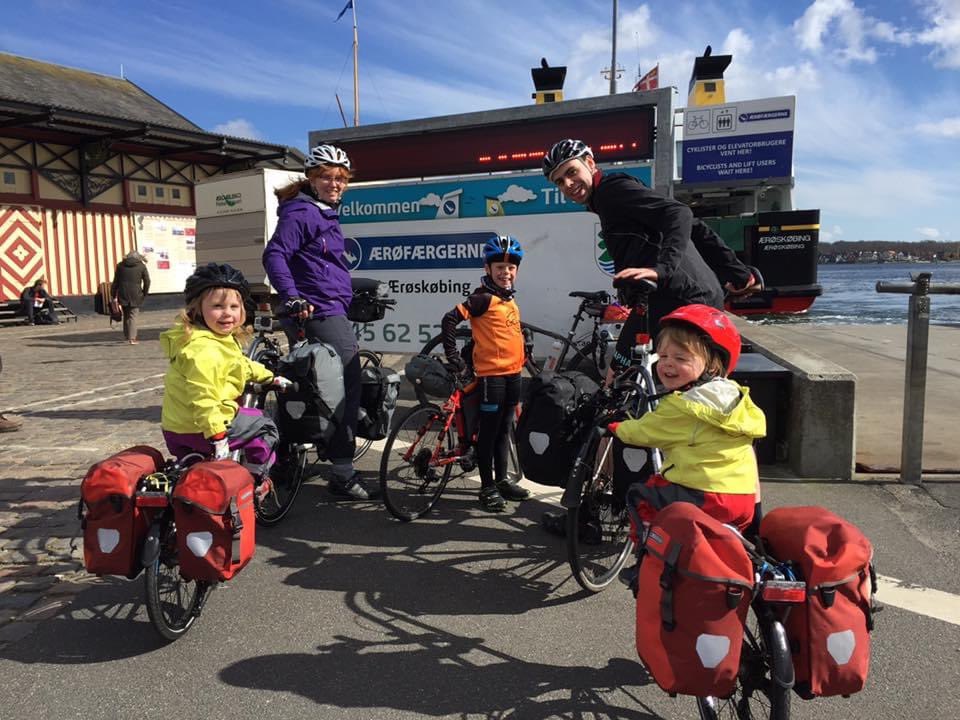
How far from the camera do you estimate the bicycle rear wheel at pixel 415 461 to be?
14.9 ft

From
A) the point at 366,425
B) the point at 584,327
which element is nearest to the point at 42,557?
the point at 366,425

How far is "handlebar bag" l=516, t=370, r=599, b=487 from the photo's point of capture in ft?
11.9

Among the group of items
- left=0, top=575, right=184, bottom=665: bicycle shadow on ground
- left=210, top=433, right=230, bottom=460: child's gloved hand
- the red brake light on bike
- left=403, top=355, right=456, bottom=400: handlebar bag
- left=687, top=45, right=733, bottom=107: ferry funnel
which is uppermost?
left=687, top=45, right=733, bottom=107: ferry funnel

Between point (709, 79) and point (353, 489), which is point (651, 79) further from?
point (353, 489)

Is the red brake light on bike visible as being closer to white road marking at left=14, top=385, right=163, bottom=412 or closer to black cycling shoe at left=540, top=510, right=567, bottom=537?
black cycling shoe at left=540, top=510, right=567, bottom=537

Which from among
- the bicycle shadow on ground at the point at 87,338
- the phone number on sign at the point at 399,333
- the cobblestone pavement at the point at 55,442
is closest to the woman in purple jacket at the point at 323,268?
the cobblestone pavement at the point at 55,442

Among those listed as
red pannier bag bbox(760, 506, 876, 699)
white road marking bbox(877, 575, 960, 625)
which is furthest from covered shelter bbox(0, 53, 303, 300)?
red pannier bag bbox(760, 506, 876, 699)

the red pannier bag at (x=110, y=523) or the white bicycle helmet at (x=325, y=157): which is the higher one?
the white bicycle helmet at (x=325, y=157)

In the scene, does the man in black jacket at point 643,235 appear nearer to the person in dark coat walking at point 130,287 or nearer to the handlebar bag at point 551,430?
the handlebar bag at point 551,430

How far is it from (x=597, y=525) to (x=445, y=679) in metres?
1.15

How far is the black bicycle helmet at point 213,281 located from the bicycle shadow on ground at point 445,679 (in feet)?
5.59

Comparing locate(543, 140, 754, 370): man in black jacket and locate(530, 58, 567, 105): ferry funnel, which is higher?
locate(530, 58, 567, 105): ferry funnel

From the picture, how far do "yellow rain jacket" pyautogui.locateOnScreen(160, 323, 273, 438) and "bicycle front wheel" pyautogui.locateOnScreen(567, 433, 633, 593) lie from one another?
66.5 inches

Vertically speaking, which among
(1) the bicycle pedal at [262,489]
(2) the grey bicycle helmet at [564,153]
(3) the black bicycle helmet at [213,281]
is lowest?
(1) the bicycle pedal at [262,489]
